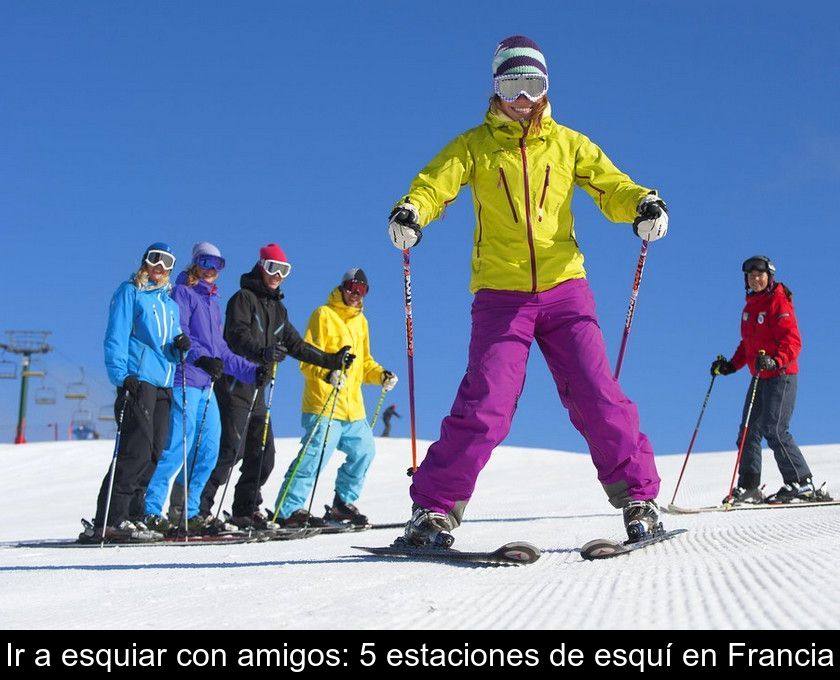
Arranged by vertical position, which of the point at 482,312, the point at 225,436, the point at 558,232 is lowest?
the point at 225,436

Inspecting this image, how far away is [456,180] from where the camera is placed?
4.08m

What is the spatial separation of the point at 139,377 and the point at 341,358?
155cm

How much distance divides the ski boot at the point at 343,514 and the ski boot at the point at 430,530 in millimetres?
3495

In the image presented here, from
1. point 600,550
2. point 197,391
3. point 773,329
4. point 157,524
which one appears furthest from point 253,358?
point 773,329

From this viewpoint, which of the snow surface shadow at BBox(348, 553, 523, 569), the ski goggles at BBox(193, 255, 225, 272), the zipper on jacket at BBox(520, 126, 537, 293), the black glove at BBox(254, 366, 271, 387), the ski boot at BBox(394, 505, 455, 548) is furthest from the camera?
the ski goggles at BBox(193, 255, 225, 272)

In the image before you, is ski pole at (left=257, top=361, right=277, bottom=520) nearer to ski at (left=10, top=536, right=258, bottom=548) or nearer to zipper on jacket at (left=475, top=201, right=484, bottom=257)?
ski at (left=10, top=536, right=258, bottom=548)

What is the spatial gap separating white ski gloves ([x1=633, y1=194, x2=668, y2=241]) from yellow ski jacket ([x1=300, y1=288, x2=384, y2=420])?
149 inches

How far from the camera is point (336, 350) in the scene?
7.58 metres

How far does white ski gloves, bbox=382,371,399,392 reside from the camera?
7.70 metres

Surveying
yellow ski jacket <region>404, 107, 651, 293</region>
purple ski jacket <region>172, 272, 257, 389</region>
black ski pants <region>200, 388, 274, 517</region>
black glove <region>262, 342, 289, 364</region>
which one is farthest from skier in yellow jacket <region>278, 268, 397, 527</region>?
yellow ski jacket <region>404, 107, 651, 293</region>

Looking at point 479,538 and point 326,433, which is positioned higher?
point 326,433
